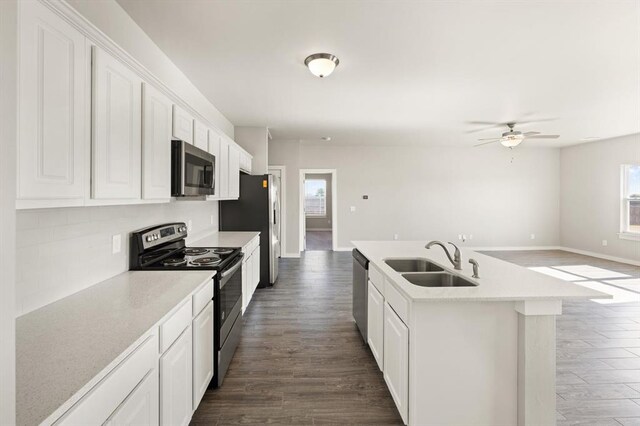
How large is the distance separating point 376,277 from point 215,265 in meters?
1.22

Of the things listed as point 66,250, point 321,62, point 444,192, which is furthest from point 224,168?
point 444,192

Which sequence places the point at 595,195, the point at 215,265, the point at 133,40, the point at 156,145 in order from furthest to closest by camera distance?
the point at 595,195
the point at 133,40
the point at 215,265
the point at 156,145

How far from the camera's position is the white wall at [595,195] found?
663 centimetres

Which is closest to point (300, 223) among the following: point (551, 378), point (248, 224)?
point (248, 224)

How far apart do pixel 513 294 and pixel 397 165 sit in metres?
6.68

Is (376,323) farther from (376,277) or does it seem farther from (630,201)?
(630,201)

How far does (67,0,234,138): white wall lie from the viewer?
187 cm

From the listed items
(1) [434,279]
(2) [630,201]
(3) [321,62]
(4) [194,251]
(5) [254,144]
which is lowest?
(1) [434,279]

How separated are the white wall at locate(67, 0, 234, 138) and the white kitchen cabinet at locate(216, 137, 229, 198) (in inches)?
23.6

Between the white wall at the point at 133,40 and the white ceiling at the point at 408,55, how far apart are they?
0.07 metres

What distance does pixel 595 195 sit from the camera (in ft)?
23.9

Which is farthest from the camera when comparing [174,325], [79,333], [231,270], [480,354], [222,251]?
[222,251]

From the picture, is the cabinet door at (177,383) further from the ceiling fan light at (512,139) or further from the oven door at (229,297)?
the ceiling fan light at (512,139)

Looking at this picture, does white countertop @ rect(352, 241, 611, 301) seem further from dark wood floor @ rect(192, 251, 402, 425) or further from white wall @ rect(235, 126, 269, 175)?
white wall @ rect(235, 126, 269, 175)
